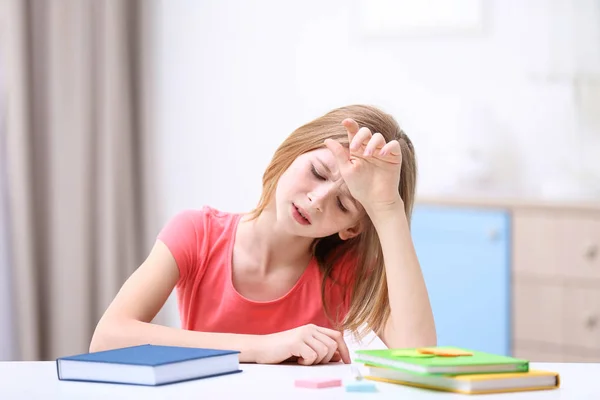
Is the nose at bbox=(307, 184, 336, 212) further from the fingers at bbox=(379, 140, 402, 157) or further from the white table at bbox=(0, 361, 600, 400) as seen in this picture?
the white table at bbox=(0, 361, 600, 400)

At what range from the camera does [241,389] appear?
111 cm

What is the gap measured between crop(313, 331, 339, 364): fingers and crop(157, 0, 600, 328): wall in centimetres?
222

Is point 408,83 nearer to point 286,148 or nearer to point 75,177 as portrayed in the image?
point 75,177

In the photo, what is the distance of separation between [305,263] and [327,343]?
1.57 feet

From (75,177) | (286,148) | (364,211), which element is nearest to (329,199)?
(364,211)

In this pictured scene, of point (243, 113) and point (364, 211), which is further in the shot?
point (243, 113)

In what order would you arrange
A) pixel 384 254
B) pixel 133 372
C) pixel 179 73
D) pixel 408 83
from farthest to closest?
pixel 179 73 → pixel 408 83 → pixel 384 254 → pixel 133 372

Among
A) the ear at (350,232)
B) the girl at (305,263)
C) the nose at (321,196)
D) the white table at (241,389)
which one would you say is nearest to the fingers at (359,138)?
the girl at (305,263)

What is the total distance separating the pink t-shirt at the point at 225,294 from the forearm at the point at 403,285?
243 millimetres

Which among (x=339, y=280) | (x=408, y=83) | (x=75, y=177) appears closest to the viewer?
(x=339, y=280)

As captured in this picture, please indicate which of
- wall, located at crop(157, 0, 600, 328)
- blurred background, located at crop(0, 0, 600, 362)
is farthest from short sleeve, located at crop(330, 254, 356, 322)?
wall, located at crop(157, 0, 600, 328)

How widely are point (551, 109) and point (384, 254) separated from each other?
2257mm

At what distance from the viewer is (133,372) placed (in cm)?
113

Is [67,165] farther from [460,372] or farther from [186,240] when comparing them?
[460,372]
